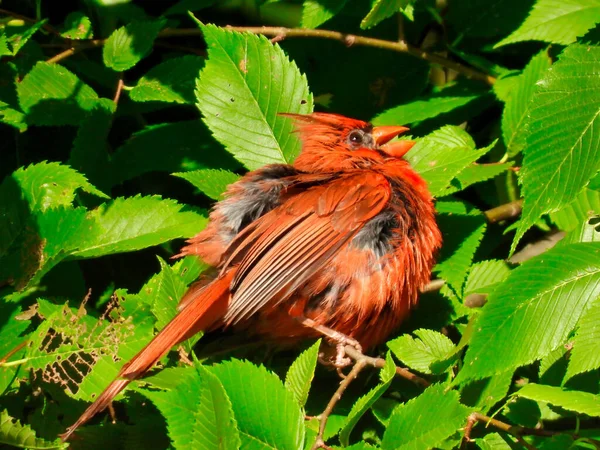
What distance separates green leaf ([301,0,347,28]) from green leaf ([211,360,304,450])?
164cm

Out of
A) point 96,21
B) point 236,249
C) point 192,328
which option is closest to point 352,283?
point 236,249

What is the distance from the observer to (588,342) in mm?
2326

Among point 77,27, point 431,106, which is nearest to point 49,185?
point 77,27

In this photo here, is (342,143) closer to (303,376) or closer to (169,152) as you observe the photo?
(169,152)

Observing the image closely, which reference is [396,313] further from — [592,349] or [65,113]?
[65,113]

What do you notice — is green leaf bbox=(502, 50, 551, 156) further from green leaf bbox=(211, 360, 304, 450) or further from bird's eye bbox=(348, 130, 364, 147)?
green leaf bbox=(211, 360, 304, 450)

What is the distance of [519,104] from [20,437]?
2.13 metres

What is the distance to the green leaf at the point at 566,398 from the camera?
7.26 feet

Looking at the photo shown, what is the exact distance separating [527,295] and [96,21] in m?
2.37

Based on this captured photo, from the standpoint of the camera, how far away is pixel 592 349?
2316 millimetres

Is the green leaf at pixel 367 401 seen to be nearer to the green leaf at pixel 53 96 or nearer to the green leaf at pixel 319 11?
the green leaf at pixel 319 11

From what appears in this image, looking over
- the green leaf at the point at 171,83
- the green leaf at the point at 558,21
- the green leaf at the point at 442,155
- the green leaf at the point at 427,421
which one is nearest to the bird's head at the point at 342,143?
the green leaf at the point at 442,155

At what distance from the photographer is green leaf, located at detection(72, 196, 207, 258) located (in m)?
3.00

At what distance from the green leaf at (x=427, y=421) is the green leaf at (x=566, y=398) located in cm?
27
